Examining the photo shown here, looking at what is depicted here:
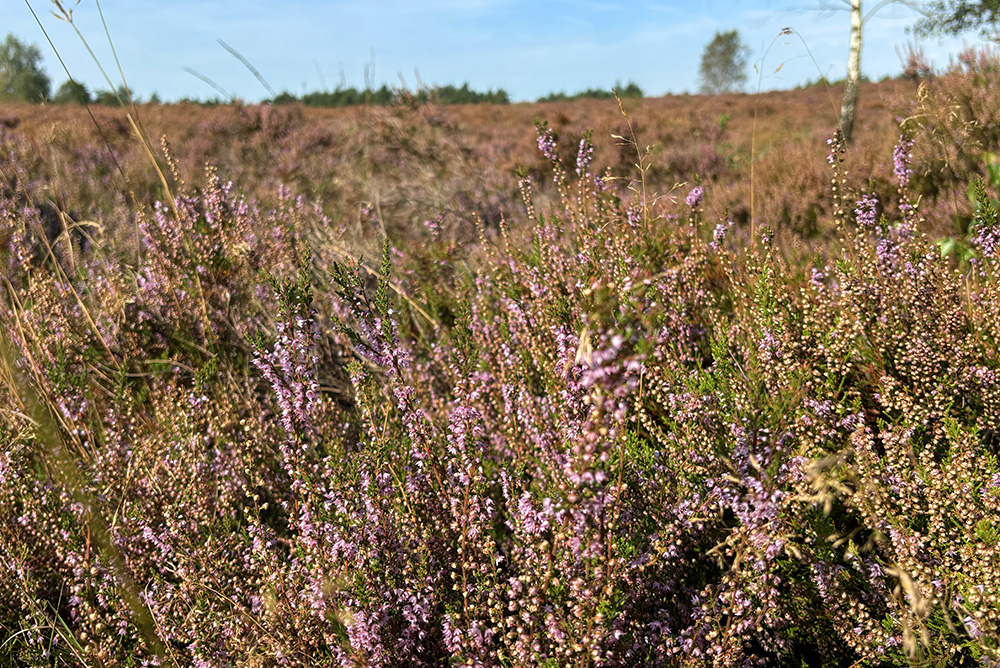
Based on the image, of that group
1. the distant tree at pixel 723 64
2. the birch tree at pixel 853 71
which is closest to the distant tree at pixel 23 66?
the birch tree at pixel 853 71

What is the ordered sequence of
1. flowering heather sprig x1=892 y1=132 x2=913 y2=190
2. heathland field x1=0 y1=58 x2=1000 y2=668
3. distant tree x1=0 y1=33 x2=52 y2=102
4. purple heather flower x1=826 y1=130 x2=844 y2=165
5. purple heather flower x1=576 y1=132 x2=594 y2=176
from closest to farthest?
heathland field x1=0 y1=58 x2=1000 y2=668
purple heather flower x1=826 y1=130 x2=844 y2=165
flowering heather sprig x1=892 y1=132 x2=913 y2=190
purple heather flower x1=576 y1=132 x2=594 y2=176
distant tree x1=0 y1=33 x2=52 y2=102

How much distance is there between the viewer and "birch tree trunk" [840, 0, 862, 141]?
26.1 feet

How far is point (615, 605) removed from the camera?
1396 millimetres

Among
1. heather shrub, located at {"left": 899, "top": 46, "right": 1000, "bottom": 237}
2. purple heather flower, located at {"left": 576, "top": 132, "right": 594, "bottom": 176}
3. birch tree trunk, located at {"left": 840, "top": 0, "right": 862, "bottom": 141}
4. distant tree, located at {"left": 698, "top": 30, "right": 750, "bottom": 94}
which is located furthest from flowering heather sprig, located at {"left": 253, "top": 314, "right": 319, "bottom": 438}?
distant tree, located at {"left": 698, "top": 30, "right": 750, "bottom": 94}

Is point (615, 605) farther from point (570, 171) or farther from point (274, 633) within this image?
point (570, 171)

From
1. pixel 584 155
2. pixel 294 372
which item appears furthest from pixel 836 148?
pixel 294 372

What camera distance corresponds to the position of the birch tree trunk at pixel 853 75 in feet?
26.1

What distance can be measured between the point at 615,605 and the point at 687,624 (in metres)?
0.44

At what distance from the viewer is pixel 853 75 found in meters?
8.23

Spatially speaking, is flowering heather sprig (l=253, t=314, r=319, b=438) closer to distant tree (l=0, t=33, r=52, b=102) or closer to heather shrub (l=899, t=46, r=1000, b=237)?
heather shrub (l=899, t=46, r=1000, b=237)

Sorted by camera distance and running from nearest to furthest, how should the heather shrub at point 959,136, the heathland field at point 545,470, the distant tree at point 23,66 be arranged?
the heathland field at point 545,470 < the heather shrub at point 959,136 < the distant tree at point 23,66

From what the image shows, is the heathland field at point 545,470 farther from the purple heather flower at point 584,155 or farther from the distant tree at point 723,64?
the distant tree at point 723,64

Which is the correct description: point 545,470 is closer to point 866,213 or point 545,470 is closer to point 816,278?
point 816,278

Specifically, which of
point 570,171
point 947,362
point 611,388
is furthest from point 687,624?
point 570,171
